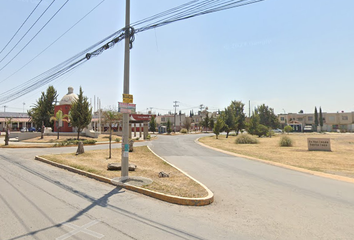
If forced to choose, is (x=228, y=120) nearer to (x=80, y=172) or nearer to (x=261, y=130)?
(x=261, y=130)

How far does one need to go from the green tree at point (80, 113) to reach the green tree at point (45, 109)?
1958 cm

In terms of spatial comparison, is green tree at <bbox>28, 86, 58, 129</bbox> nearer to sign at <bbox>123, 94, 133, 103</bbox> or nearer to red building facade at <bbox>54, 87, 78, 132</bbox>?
red building facade at <bbox>54, 87, 78, 132</bbox>

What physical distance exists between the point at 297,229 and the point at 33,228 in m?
5.34

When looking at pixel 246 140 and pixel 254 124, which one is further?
pixel 254 124

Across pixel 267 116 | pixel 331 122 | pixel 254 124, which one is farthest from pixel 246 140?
pixel 331 122

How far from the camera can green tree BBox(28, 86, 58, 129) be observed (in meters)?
47.1

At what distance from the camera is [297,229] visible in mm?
4723

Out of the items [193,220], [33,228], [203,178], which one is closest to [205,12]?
[203,178]

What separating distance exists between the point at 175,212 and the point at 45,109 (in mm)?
49938

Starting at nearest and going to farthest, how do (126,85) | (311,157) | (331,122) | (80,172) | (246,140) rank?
(126,85) → (80,172) → (311,157) → (246,140) → (331,122)

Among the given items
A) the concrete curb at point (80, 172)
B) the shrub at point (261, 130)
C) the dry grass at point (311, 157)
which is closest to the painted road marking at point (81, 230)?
the concrete curb at point (80, 172)

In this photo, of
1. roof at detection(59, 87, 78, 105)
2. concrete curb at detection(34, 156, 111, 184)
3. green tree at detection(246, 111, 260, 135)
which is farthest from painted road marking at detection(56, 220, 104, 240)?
green tree at detection(246, 111, 260, 135)

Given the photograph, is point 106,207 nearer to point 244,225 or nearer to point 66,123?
point 244,225

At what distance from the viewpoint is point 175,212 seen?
5.74m
